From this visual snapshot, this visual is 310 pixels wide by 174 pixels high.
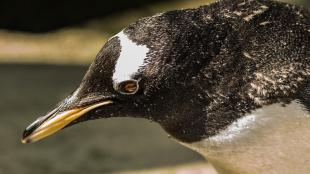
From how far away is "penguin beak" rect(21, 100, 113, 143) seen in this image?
154cm

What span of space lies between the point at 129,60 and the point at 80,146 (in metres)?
1.79

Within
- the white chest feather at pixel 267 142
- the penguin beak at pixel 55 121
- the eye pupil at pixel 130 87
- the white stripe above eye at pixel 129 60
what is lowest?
the white chest feather at pixel 267 142

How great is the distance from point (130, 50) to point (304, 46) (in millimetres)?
400

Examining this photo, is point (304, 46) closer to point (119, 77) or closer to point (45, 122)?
point (119, 77)

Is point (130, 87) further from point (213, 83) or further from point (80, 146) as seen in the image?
point (80, 146)

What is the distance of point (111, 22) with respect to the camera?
15.3 ft

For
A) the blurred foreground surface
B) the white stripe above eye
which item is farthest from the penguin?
the blurred foreground surface

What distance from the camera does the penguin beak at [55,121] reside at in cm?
154

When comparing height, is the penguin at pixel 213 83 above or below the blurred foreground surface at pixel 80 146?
above

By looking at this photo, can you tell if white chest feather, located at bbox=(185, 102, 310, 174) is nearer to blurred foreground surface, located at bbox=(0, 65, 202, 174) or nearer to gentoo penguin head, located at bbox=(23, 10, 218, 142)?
gentoo penguin head, located at bbox=(23, 10, 218, 142)

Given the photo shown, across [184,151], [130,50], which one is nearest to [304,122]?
[130,50]

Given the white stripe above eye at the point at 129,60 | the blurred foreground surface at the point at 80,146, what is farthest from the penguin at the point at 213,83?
the blurred foreground surface at the point at 80,146

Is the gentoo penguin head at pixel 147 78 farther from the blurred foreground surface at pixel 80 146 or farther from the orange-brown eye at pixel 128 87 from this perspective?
the blurred foreground surface at pixel 80 146

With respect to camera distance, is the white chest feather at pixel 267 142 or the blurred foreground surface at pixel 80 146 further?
the blurred foreground surface at pixel 80 146
